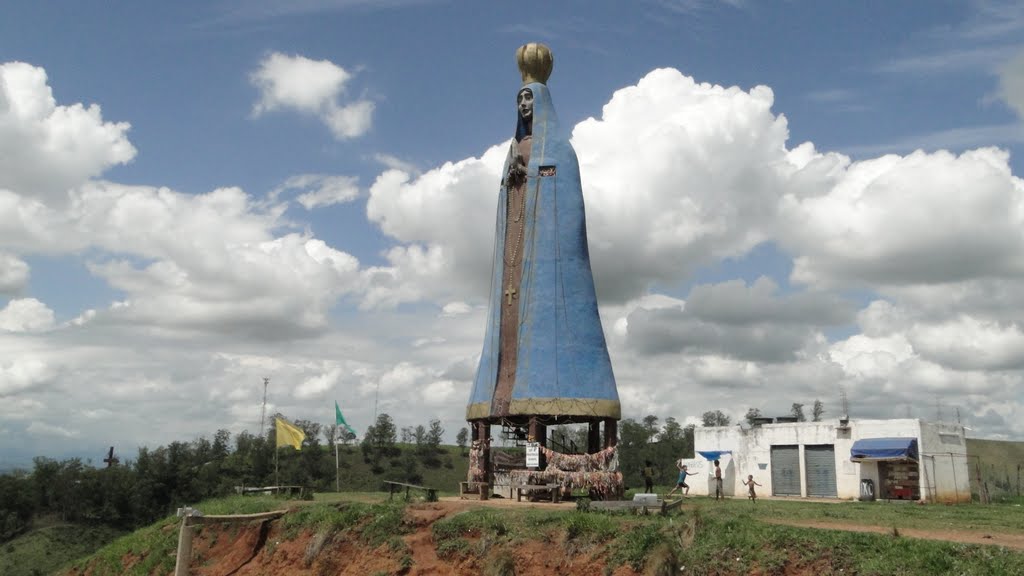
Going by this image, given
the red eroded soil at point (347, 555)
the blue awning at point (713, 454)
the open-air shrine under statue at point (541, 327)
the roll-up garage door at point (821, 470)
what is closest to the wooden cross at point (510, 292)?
the open-air shrine under statue at point (541, 327)

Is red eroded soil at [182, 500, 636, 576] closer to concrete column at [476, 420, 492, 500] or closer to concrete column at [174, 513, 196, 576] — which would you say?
concrete column at [174, 513, 196, 576]

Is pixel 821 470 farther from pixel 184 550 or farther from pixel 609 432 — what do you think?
pixel 184 550

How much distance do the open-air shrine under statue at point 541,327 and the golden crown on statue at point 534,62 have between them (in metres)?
0.03

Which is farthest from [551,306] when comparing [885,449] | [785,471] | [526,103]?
[785,471]

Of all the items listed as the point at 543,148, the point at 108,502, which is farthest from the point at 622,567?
the point at 108,502

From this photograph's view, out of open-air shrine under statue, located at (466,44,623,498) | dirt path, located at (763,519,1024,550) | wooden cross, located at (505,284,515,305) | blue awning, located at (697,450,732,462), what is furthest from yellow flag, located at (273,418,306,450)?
dirt path, located at (763,519,1024,550)

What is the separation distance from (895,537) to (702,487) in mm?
22264

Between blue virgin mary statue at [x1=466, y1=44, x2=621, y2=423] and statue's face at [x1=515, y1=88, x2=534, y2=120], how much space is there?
0.11ft

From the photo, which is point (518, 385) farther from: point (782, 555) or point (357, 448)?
point (357, 448)

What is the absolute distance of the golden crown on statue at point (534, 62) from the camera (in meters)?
26.8

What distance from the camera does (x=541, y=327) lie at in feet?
78.0

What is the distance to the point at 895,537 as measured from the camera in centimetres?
1305

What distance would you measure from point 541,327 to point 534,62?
29.4 ft

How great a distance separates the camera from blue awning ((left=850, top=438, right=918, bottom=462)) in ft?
96.3
